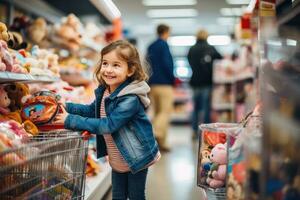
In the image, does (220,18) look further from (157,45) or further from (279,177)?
(279,177)

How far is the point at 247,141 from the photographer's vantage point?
1633 mm

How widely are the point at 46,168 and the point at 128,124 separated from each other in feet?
1.71

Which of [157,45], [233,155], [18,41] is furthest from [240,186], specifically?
[157,45]

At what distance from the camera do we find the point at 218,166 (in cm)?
215

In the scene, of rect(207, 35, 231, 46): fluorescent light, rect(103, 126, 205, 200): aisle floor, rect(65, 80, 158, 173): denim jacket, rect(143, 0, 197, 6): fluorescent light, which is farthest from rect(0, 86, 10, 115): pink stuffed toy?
rect(207, 35, 231, 46): fluorescent light

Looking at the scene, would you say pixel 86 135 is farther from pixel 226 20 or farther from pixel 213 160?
pixel 226 20

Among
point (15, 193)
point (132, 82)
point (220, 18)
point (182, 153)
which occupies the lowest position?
point (182, 153)

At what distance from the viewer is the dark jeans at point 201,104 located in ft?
24.3

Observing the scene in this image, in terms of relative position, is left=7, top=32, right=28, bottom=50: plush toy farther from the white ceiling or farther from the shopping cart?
the white ceiling

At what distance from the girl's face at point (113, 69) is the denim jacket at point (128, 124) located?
0.15 feet

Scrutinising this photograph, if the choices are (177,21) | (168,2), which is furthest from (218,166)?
(177,21)

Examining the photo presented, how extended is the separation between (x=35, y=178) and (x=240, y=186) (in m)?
0.89

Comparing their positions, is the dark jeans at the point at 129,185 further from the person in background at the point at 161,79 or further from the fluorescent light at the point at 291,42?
the person in background at the point at 161,79

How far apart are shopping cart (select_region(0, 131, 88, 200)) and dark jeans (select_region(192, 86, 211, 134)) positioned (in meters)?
5.30
